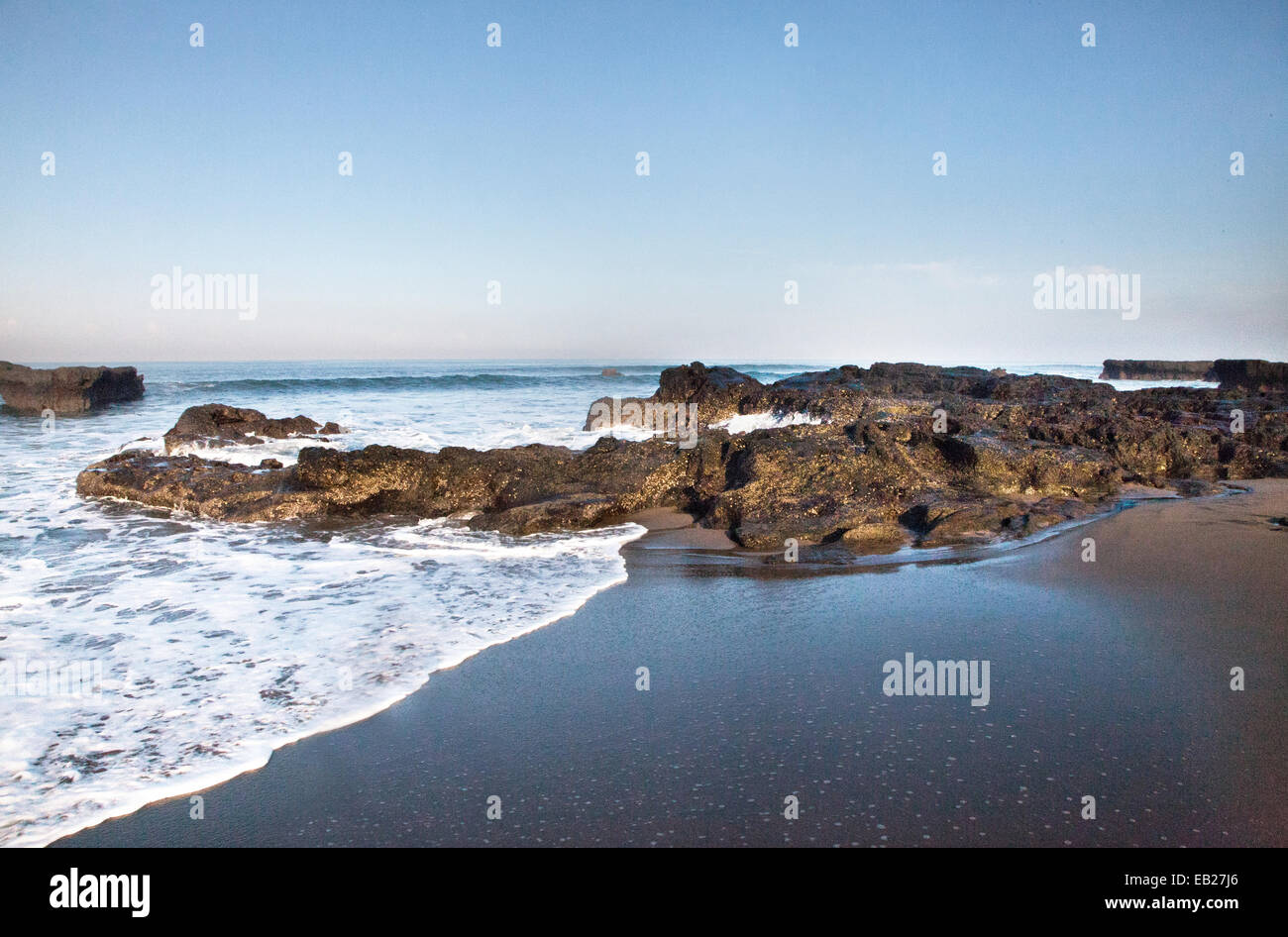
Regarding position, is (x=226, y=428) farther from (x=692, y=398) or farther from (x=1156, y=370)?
(x=1156, y=370)

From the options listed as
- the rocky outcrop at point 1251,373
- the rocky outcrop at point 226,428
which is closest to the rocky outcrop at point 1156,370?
the rocky outcrop at point 1251,373

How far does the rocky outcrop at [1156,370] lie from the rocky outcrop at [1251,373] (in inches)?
247

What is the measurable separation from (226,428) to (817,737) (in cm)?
1456

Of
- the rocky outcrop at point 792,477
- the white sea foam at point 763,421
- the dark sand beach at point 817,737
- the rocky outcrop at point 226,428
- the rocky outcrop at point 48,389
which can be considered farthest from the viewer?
the rocky outcrop at point 48,389

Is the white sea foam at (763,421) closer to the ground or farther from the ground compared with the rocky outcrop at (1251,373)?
closer to the ground

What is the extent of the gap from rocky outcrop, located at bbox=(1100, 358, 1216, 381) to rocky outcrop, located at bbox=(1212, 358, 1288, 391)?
627 cm

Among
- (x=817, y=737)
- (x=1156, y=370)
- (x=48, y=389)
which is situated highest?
(x=1156, y=370)

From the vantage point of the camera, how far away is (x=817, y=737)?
361cm

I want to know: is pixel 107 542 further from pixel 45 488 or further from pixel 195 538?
pixel 45 488

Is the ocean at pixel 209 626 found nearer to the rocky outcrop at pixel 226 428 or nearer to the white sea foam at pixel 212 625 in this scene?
the white sea foam at pixel 212 625

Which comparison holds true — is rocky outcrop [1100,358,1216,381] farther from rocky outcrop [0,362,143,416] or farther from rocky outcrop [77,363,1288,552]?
rocky outcrop [0,362,143,416]

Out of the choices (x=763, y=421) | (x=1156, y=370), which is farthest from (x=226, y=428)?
(x=1156, y=370)

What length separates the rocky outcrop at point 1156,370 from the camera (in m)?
36.0
